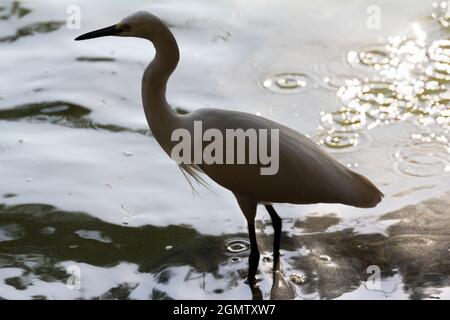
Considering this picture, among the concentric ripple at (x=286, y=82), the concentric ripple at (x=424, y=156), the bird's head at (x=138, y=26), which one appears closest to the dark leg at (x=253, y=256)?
the bird's head at (x=138, y=26)

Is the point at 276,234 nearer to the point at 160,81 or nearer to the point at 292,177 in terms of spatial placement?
the point at 292,177

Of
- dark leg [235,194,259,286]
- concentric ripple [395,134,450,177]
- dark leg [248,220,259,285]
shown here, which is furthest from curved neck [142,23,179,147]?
concentric ripple [395,134,450,177]

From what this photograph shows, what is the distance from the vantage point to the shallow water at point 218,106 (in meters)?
3.29

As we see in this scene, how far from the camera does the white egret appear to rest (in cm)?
309

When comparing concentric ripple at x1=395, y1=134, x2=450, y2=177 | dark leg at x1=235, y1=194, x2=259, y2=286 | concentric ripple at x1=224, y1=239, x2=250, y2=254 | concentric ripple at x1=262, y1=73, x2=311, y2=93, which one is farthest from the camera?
concentric ripple at x1=262, y1=73, x2=311, y2=93

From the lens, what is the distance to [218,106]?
179 inches

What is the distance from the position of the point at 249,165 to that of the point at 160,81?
48 centimetres

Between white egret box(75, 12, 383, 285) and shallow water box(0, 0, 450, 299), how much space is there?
343 millimetres

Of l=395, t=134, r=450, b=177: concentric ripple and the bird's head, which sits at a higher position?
the bird's head

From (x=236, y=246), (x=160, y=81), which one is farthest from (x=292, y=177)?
(x=160, y=81)

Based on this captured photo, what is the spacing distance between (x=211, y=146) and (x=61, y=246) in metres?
0.84

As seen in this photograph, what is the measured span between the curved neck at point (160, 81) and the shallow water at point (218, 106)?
0.59 m

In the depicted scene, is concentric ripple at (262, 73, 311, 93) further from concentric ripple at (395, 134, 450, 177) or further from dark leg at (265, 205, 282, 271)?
dark leg at (265, 205, 282, 271)
